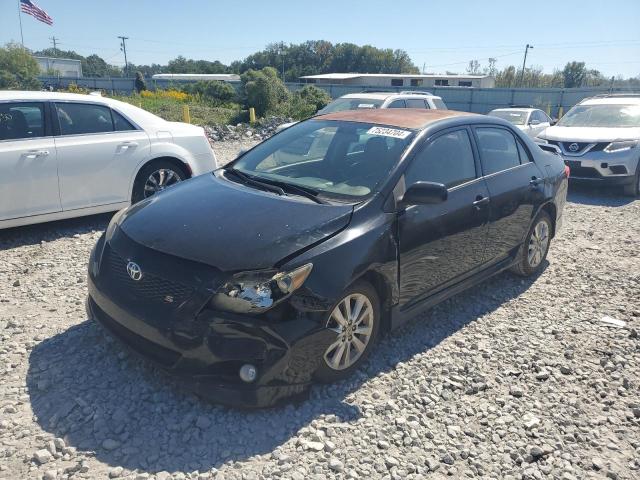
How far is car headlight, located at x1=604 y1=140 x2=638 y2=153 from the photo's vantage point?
932cm

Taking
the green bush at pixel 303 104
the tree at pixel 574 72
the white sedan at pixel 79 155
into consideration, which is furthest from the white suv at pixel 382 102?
the tree at pixel 574 72

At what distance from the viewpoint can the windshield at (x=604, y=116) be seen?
1034cm

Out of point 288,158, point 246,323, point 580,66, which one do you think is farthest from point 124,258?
point 580,66

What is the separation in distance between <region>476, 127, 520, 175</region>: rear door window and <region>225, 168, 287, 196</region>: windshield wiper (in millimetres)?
1862

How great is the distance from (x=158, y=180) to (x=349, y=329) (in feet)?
13.8

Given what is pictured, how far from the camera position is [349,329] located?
3.30 metres

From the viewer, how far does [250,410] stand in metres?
3.04

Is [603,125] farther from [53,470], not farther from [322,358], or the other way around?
[53,470]

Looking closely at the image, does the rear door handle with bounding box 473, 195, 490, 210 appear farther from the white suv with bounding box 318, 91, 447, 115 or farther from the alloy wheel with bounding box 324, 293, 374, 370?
the white suv with bounding box 318, 91, 447, 115

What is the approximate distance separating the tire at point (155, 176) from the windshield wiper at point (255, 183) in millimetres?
2238

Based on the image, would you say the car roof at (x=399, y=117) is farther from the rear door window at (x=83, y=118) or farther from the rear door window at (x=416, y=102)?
the rear door window at (x=416, y=102)

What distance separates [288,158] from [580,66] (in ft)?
293

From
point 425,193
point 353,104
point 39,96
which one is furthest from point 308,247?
point 353,104

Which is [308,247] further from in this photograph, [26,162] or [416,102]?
[416,102]
